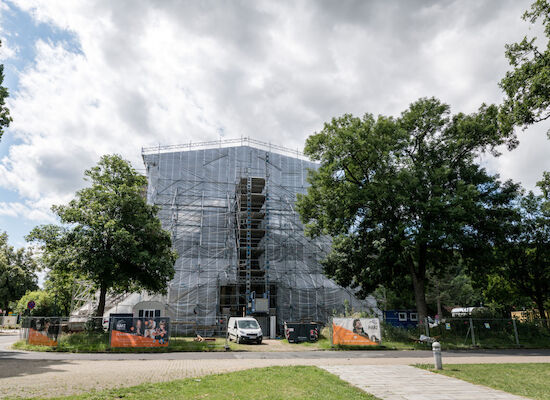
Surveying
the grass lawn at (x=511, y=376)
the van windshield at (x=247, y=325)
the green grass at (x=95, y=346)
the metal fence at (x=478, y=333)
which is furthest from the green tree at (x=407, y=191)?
the green grass at (x=95, y=346)

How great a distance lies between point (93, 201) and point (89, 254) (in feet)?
12.3

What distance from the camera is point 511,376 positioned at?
35.3 ft

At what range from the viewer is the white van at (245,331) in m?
22.2

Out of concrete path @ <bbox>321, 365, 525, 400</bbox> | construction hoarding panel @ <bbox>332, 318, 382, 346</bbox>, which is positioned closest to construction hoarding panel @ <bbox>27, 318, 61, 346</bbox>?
construction hoarding panel @ <bbox>332, 318, 382, 346</bbox>

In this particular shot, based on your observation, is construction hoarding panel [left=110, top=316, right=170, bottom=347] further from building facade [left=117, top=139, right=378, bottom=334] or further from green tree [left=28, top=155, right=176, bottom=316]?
building facade [left=117, top=139, right=378, bottom=334]

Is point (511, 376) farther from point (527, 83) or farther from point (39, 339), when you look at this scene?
point (39, 339)

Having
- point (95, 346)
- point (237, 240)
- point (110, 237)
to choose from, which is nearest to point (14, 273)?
point (237, 240)

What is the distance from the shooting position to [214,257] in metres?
32.9

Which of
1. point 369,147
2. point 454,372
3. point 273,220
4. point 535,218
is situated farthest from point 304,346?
point 535,218

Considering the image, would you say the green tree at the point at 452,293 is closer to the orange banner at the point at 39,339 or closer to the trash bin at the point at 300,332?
the trash bin at the point at 300,332

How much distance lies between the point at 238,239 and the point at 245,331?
40.9ft

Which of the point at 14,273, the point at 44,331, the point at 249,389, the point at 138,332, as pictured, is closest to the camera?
the point at 249,389

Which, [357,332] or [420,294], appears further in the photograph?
[420,294]

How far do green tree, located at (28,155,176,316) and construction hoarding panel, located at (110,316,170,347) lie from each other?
4201 millimetres
